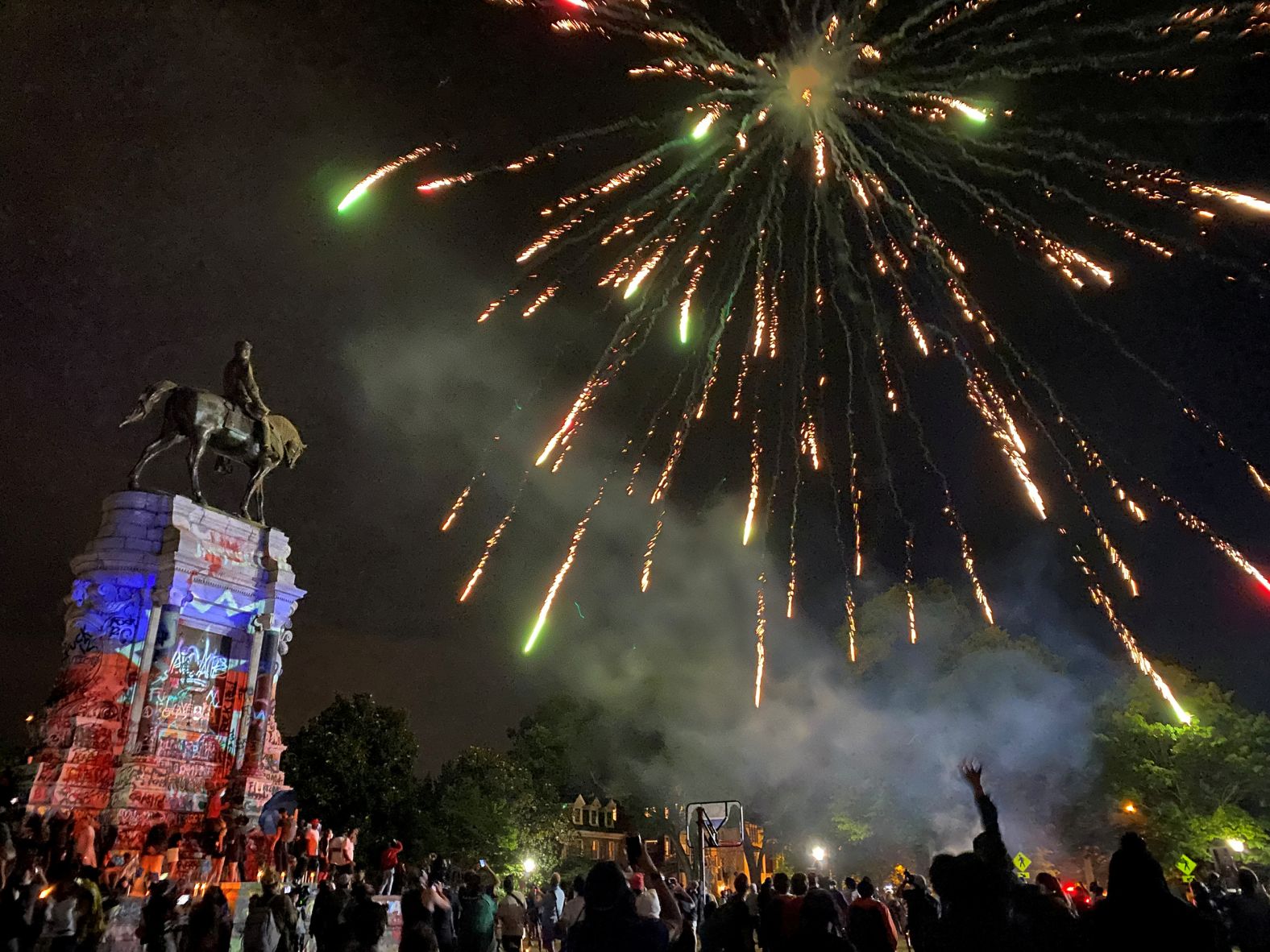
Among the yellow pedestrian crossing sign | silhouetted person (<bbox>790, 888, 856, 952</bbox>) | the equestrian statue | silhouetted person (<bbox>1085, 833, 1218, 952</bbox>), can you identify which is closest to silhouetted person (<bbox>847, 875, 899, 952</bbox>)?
silhouetted person (<bbox>790, 888, 856, 952</bbox>)

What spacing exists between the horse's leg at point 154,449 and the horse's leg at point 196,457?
1.45ft

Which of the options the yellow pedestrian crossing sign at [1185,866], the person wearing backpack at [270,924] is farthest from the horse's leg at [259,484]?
the yellow pedestrian crossing sign at [1185,866]

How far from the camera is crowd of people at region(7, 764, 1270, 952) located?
17.3 ft

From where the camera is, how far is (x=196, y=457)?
852 inches

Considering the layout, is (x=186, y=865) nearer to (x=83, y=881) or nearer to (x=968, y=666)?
(x=83, y=881)

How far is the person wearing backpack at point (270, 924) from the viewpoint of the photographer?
9648 millimetres

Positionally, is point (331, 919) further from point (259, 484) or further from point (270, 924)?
point (259, 484)

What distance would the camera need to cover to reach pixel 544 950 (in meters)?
22.2

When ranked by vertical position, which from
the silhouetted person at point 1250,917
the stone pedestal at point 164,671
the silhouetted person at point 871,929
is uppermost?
the stone pedestal at point 164,671

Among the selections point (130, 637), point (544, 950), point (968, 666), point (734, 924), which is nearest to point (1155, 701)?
point (968, 666)

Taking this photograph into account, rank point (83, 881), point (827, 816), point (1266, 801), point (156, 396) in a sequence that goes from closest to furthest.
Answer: point (83, 881) < point (156, 396) < point (1266, 801) < point (827, 816)

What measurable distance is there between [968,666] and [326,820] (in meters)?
35.3

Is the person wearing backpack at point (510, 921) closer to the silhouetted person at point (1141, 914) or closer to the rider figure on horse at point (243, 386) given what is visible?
the silhouetted person at point (1141, 914)

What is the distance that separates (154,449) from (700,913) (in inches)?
705
